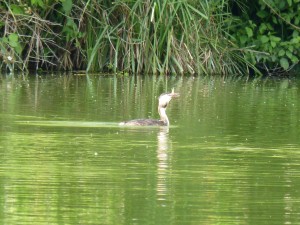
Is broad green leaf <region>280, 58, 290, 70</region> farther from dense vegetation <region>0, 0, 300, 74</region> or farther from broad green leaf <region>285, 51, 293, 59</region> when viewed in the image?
broad green leaf <region>285, 51, 293, 59</region>

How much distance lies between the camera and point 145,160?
10.8m

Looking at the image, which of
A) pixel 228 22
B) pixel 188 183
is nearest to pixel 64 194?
pixel 188 183

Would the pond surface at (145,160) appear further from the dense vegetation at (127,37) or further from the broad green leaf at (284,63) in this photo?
the broad green leaf at (284,63)

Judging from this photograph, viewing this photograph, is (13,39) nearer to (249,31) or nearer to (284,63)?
(249,31)

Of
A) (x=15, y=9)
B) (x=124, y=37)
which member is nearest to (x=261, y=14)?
(x=124, y=37)

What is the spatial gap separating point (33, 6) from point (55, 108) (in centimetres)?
895

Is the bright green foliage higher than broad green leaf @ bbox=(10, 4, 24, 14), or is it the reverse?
broad green leaf @ bbox=(10, 4, 24, 14)

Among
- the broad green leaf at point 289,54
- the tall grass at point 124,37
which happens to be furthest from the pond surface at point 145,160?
the broad green leaf at point 289,54

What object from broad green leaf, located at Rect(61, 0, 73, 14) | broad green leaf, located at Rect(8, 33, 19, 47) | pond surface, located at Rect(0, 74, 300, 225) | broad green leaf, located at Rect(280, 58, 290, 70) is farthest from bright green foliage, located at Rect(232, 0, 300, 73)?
pond surface, located at Rect(0, 74, 300, 225)

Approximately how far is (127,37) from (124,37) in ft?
0.42

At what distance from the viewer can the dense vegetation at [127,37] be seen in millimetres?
24750

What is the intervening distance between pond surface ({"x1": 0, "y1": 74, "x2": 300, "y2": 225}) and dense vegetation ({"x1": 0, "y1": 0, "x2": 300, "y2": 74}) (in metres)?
5.89

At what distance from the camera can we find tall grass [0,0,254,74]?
2502cm

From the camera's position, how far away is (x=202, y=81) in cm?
2359
